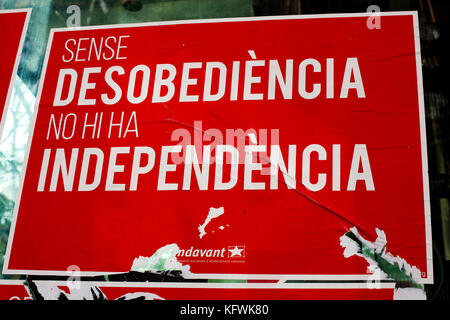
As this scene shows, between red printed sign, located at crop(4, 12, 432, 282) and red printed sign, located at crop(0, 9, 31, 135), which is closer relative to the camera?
→ red printed sign, located at crop(4, 12, 432, 282)

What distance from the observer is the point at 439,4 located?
224 cm

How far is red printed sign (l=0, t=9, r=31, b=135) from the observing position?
7.59ft

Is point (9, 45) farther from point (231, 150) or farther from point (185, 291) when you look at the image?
point (185, 291)

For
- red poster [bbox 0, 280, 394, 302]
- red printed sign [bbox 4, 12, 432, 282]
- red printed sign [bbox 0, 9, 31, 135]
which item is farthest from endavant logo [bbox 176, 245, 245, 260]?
red printed sign [bbox 0, 9, 31, 135]

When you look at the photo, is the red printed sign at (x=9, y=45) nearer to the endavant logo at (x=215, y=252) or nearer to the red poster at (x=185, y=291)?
the red poster at (x=185, y=291)

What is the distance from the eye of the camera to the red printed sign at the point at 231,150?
1.98 m

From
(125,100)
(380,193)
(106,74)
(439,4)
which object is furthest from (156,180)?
(439,4)

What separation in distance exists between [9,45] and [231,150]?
121 centimetres

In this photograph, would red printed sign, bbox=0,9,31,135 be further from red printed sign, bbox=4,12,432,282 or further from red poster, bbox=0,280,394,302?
red poster, bbox=0,280,394,302

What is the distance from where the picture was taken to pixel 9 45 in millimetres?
2391

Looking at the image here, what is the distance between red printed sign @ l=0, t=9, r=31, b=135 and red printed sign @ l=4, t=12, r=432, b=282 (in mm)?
176

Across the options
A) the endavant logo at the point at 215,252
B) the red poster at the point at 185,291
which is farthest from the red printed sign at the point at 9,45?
the endavant logo at the point at 215,252

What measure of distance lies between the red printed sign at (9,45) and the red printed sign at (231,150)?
176mm
